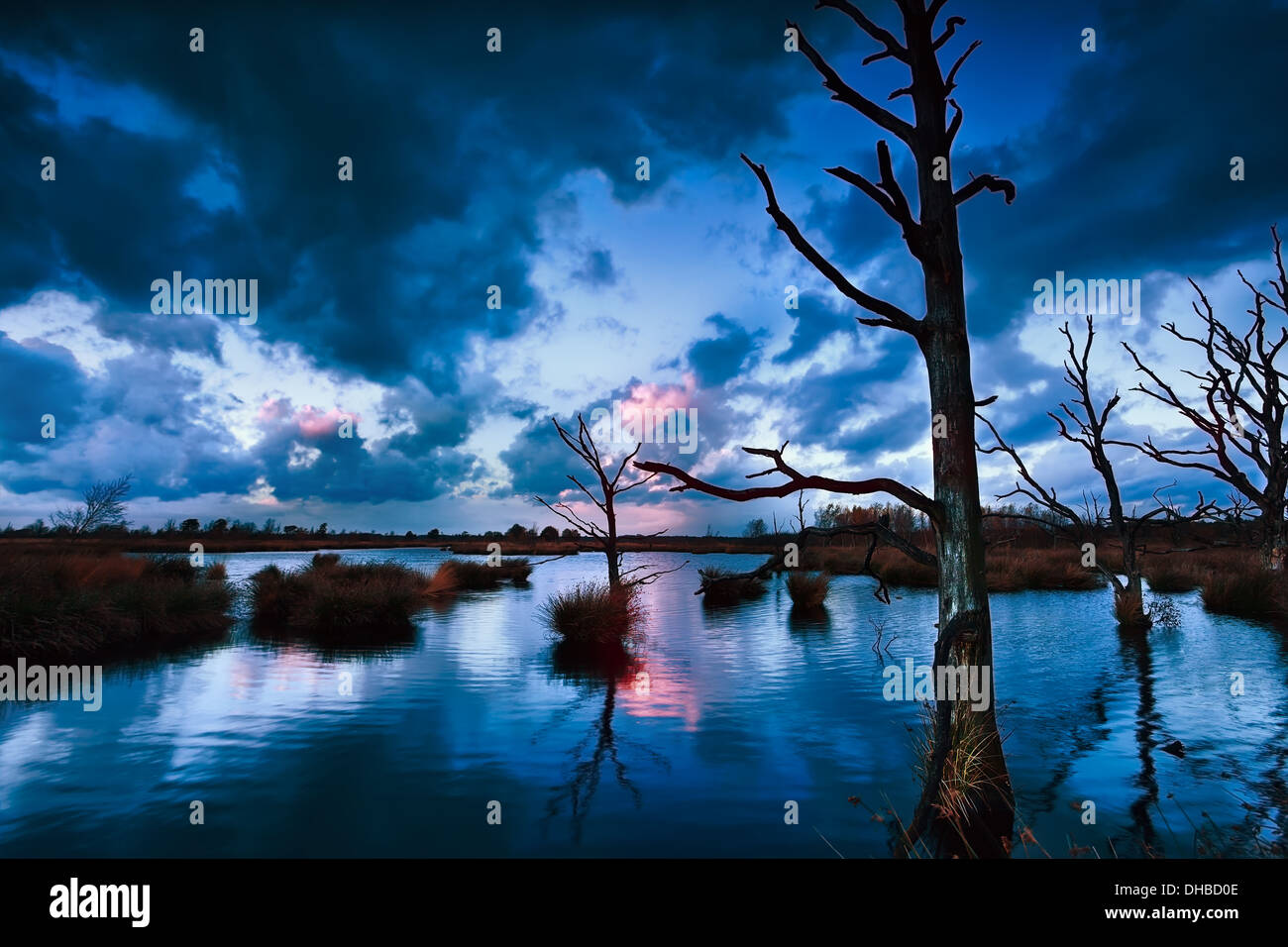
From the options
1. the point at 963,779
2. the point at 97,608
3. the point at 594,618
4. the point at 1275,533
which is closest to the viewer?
the point at 963,779

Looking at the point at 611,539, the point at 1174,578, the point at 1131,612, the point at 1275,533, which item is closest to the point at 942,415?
the point at 1275,533

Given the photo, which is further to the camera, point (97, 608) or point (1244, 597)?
point (1244, 597)

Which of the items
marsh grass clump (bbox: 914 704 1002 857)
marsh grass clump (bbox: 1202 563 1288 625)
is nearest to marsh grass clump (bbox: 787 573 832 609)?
marsh grass clump (bbox: 1202 563 1288 625)

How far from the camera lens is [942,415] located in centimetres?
529

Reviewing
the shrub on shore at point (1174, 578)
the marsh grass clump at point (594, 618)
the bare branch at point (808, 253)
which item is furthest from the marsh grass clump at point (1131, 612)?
the bare branch at point (808, 253)

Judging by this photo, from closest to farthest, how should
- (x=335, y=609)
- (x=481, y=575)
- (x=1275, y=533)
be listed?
(x=1275, y=533), (x=335, y=609), (x=481, y=575)

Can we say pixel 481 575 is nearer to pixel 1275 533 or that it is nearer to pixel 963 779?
pixel 963 779

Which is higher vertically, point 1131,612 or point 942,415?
point 942,415

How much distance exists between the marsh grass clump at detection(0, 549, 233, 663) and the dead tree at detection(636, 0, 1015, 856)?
16547mm

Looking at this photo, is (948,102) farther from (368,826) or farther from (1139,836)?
(368,826)

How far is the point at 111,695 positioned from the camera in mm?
11820

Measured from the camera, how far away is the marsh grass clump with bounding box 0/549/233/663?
13.8 m

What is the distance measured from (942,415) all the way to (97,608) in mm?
19845
